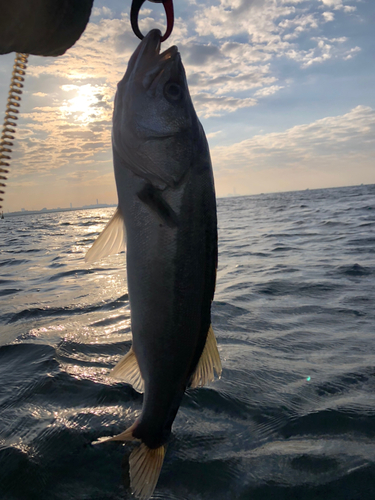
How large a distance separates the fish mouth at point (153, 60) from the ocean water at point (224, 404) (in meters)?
2.62

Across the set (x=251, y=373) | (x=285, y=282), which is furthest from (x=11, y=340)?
(x=285, y=282)

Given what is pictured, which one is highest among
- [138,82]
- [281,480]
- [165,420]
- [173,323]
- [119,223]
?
[138,82]

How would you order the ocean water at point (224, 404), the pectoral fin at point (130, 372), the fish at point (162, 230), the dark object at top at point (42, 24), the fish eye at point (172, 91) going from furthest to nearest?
1. the ocean water at point (224, 404)
2. the pectoral fin at point (130, 372)
3. the fish eye at point (172, 91)
4. the fish at point (162, 230)
5. the dark object at top at point (42, 24)

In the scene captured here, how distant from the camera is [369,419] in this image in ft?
10.1

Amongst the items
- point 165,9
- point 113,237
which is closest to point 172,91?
point 165,9

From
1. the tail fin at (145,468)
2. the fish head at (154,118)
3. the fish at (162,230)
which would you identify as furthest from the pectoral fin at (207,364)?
the fish head at (154,118)

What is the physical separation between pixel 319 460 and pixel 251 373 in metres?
1.35

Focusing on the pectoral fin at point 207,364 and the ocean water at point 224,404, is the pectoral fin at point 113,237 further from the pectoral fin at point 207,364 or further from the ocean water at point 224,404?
the ocean water at point 224,404

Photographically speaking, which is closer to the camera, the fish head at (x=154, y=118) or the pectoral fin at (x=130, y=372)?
the fish head at (x=154, y=118)

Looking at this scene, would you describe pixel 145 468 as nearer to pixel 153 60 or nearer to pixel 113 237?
pixel 113 237

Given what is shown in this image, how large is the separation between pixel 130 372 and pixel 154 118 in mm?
1584

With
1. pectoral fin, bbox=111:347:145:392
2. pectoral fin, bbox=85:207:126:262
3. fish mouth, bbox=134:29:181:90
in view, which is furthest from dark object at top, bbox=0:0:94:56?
pectoral fin, bbox=111:347:145:392

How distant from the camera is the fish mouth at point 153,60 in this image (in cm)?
209

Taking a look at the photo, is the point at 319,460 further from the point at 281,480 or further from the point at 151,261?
the point at 151,261
